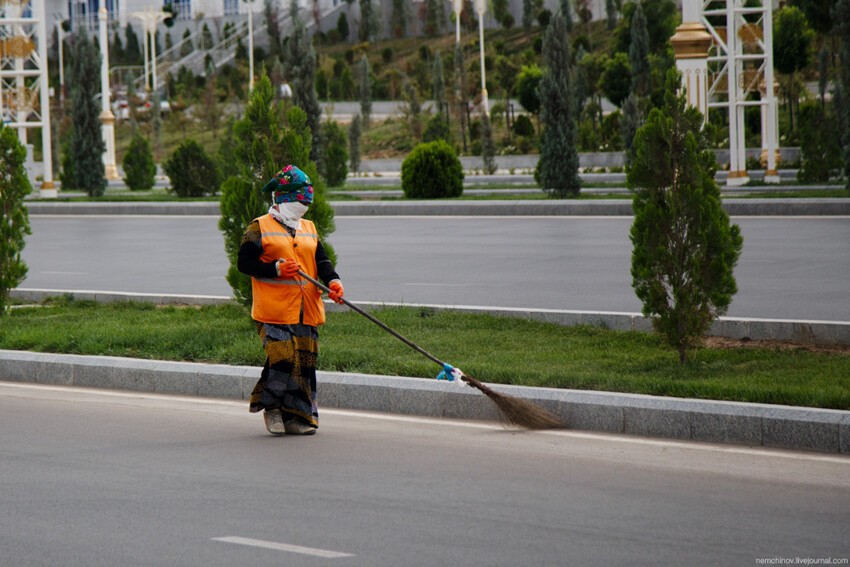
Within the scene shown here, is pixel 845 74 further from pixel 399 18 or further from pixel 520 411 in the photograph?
pixel 399 18

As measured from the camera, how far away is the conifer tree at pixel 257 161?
1131cm

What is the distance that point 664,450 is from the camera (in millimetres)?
7348

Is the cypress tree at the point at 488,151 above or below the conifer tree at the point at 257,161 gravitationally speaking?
above

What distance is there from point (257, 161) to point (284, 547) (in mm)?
6272

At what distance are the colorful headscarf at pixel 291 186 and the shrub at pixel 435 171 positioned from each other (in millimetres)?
21341

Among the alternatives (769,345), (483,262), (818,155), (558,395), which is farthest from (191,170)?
(558,395)

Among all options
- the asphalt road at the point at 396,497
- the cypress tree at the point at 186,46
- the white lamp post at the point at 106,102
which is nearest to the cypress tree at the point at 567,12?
the white lamp post at the point at 106,102

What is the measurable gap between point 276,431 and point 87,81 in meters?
30.1

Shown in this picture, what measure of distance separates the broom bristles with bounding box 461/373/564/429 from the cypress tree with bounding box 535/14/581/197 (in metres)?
20.3

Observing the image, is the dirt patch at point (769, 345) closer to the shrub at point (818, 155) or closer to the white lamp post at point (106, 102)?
A: the shrub at point (818, 155)

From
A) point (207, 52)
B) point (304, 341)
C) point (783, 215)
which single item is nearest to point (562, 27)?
point (783, 215)

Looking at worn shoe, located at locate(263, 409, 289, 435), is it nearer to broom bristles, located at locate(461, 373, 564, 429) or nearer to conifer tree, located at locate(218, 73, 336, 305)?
broom bristles, located at locate(461, 373, 564, 429)

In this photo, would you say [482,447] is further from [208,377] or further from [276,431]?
[208,377]

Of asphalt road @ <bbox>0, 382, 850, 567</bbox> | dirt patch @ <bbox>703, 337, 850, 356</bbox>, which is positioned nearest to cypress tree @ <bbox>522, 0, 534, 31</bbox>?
dirt patch @ <bbox>703, 337, 850, 356</bbox>
